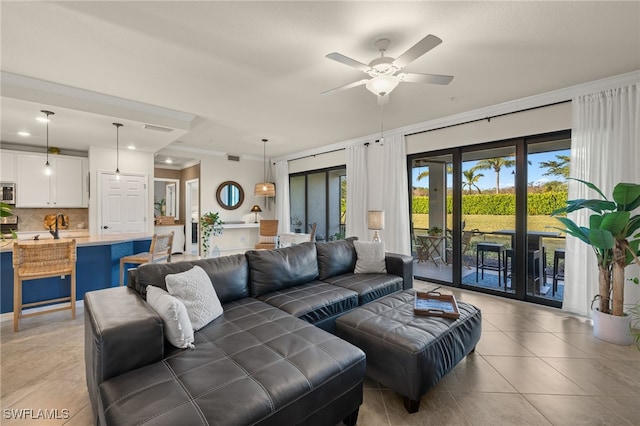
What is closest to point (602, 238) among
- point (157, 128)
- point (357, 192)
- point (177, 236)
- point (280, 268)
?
point (280, 268)

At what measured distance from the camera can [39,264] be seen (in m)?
3.05

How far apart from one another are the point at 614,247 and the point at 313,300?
2.97 metres

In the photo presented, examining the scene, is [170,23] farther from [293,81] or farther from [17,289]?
[17,289]

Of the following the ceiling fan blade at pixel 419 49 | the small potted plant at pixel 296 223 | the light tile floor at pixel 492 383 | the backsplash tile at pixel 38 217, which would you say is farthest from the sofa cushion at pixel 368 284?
the backsplash tile at pixel 38 217

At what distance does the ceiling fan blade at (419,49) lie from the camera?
5.97 feet

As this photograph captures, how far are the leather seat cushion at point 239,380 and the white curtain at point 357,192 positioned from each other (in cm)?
384

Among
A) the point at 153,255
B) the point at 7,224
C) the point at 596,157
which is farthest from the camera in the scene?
the point at 7,224

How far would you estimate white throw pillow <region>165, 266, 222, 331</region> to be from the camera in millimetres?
1912

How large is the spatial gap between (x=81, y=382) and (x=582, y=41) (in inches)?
191

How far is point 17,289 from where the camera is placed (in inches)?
115

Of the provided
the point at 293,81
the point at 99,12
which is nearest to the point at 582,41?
the point at 293,81

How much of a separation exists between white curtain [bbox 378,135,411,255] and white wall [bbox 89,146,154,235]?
4.75 m

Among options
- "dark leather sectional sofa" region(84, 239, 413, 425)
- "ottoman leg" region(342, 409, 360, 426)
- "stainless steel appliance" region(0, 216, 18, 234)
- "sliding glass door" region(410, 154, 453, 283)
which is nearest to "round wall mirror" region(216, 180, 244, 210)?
"stainless steel appliance" region(0, 216, 18, 234)

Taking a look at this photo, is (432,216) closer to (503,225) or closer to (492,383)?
(503,225)
